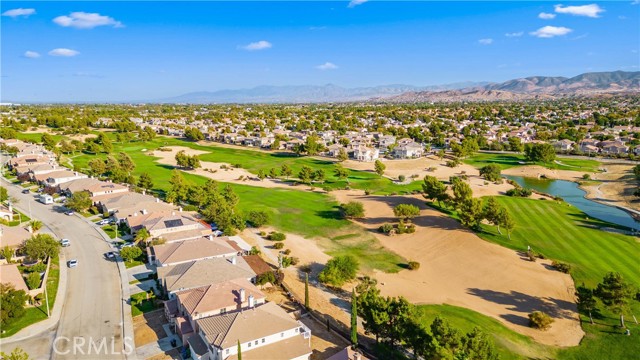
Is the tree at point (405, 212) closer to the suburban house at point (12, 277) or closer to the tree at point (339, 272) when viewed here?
the tree at point (339, 272)

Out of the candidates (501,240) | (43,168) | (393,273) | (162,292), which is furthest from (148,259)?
(43,168)

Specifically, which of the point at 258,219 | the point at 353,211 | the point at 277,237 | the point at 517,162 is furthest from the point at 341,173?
the point at 517,162

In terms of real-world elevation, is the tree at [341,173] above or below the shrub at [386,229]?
above

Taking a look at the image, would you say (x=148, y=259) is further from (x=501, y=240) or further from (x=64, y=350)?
(x=501, y=240)

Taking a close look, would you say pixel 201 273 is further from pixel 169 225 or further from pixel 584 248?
pixel 584 248

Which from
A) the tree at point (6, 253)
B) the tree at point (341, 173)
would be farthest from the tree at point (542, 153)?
the tree at point (6, 253)

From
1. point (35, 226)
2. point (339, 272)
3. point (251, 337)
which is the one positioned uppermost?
point (35, 226)
